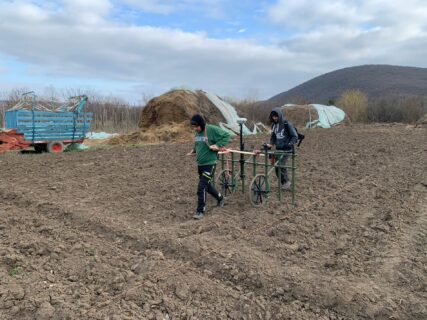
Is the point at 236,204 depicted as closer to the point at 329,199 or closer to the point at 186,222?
the point at 186,222

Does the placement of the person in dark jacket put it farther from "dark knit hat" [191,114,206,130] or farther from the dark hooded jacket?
"dark knit hat" [191,114,206,130]

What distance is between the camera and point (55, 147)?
16.4 m

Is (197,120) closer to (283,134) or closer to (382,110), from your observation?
(283,134)

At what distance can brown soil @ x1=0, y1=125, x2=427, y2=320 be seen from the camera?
12.6ft

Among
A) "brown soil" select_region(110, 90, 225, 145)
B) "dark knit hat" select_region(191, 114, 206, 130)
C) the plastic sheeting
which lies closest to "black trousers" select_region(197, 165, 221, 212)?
"dark knit hat" select_region(191, 114, 206, 130)

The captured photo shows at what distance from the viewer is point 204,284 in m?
4.21

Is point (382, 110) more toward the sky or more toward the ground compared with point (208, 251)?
more toward the sky

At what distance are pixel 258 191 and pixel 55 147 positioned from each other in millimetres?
11597

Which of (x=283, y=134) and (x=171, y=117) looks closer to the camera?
(x=283, y=134)

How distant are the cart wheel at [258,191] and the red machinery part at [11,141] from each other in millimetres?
11197

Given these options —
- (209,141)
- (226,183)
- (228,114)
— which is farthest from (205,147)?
(228,114)

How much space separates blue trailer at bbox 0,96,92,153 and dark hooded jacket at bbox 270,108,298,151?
1079 cm

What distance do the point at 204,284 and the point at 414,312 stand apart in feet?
6.29

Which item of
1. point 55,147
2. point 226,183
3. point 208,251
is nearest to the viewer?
point 208,251
